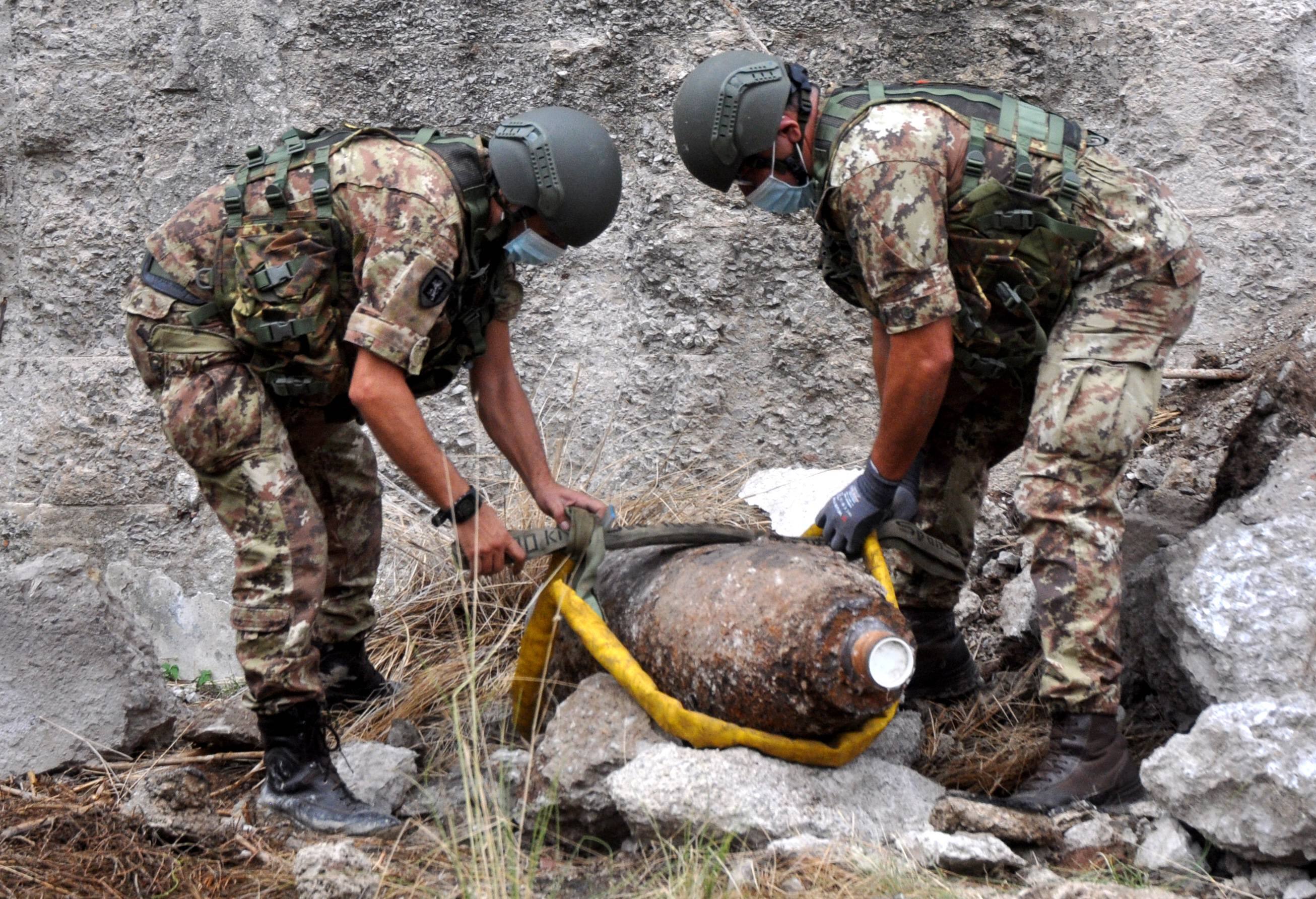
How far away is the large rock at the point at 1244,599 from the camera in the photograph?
9.06 ft

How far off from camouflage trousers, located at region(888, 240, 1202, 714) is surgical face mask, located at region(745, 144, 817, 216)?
2.33 feet

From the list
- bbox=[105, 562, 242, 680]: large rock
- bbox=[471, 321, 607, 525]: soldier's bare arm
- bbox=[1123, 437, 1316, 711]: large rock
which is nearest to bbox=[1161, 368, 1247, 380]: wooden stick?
bbox=[1123, 437, 1316, 711]: large rock

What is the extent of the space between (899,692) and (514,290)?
156 cm

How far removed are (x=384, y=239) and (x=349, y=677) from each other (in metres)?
1.59

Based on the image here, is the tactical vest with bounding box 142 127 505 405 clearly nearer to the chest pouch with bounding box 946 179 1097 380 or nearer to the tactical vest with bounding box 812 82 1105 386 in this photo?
the tactical vest with bounding box 812 82 1105 386

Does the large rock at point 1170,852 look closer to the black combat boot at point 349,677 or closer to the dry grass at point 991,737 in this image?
the dry grass at point 991,737

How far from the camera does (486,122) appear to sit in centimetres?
471

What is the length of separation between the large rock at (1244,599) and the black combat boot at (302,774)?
201 centimetres

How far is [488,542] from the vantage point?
9.59 feet

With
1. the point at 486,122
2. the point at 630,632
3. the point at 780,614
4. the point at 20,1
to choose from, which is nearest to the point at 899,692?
the point at 780,614

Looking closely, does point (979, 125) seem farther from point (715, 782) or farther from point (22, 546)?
point (22, 546)

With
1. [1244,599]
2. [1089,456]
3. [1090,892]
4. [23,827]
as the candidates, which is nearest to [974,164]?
[1089,456]

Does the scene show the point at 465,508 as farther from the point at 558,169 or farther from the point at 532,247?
the point at 558,169

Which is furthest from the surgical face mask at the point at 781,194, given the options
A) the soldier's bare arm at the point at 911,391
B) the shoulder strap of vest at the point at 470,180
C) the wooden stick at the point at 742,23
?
the wooden stick at the point at 742,23
